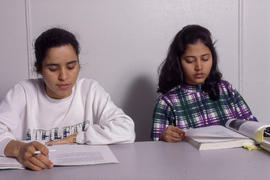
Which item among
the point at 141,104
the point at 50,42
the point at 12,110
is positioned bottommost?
the point at 141,104

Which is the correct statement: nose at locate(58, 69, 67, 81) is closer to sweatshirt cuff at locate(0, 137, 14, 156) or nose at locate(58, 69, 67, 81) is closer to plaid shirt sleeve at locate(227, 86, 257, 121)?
sweatshirt cuff at locate(0, 137, 14, 156)

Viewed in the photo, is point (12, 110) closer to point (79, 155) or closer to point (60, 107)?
point (60, 107)

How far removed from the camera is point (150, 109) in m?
1.93

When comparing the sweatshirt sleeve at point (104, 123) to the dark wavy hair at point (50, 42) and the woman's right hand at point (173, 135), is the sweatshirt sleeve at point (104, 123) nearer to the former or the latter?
the woman's right hand at point (173, 135)

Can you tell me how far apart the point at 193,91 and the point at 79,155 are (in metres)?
0.82

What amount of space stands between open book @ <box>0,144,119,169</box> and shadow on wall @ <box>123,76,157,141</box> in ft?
2.75

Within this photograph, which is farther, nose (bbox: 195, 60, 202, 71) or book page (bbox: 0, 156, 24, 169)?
nose (bbox: 195, 60, 202, 71)

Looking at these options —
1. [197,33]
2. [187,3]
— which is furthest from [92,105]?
[187,3]

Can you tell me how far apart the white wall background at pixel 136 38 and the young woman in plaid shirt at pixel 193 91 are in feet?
0.98

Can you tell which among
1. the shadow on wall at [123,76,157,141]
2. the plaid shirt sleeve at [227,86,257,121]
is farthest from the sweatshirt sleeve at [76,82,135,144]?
the plaid shirt sleeve at [227,86,257,121]

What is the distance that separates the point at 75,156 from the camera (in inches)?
36.5

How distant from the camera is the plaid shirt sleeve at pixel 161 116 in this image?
147 centimetres

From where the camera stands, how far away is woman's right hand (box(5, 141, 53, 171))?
2.75 feet

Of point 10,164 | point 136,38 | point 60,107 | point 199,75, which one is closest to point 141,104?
point 136,38
